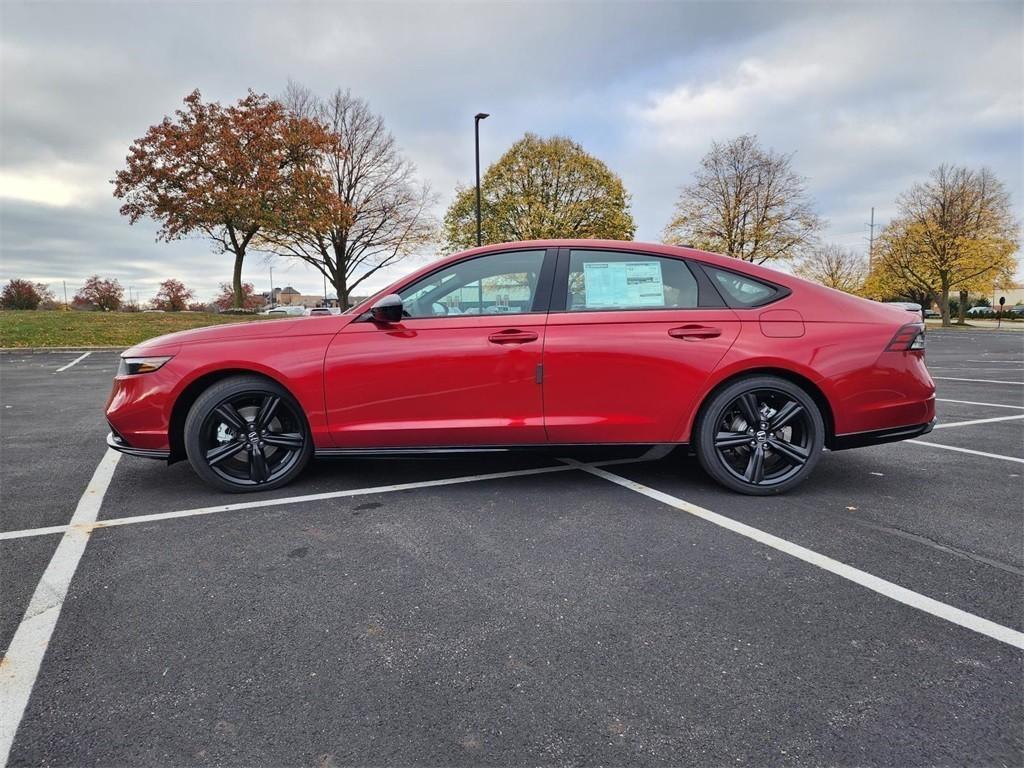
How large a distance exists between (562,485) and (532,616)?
1642 mm

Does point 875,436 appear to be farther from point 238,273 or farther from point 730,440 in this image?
point 238,273

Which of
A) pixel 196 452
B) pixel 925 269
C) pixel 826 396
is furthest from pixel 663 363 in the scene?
pixel 925 269

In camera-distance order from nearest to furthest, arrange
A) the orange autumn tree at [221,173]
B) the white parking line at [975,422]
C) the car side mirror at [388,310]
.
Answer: the car side mirror at [388,310] → the white parking line at [975,422] → the orange autumn tree at [221,173]

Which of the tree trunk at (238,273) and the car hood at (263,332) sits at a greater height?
the tree trunk at (238,273)

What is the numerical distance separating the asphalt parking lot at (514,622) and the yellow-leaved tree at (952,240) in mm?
45612

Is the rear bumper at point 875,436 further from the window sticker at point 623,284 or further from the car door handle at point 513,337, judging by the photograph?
the car door handle at point 513,337

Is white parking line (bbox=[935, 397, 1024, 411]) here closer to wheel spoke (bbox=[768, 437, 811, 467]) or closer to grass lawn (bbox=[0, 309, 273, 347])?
wheel spoke (bbox=[768, 437, 811, 467])

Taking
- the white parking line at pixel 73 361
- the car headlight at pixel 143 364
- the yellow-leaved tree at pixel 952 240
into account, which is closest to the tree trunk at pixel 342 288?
the white parking line at pixel 73 361

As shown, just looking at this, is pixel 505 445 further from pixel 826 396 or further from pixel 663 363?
pixel 826 396

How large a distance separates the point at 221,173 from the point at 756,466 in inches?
1073

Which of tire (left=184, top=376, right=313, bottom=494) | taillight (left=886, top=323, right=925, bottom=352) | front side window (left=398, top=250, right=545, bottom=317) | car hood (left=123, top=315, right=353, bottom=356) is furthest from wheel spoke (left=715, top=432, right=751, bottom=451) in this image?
tire (left=184, top=376, right=313, bottom=494)

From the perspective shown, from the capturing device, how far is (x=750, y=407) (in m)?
3.53

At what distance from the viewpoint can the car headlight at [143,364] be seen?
11.7 feet

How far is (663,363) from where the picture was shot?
137 inches
